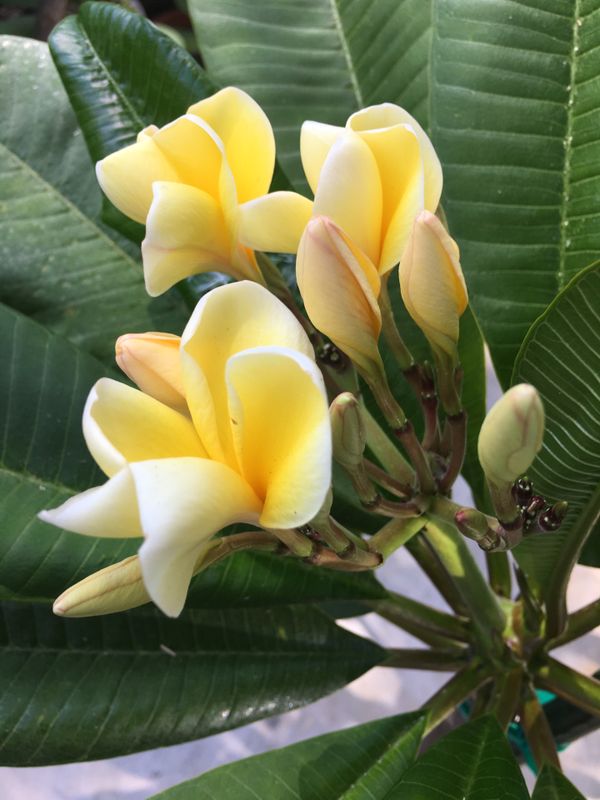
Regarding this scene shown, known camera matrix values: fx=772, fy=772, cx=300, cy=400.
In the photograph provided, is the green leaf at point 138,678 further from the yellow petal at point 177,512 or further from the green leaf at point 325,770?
the yellow petal at point 177,512

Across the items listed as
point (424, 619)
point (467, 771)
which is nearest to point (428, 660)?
point (424, 619)

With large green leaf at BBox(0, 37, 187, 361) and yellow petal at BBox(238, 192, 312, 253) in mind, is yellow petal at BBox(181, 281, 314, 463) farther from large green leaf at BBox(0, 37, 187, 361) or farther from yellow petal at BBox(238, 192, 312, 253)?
large green leaf at BBox(0, 37, 187, 361)

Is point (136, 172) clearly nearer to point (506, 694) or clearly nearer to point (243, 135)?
point (243, 135)

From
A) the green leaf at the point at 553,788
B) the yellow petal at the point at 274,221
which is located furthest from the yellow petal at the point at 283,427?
the green leaf at the point at 553,788

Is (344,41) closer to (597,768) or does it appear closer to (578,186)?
(578,186)

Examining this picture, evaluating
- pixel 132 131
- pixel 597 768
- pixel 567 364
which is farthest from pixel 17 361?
pixel 597 768

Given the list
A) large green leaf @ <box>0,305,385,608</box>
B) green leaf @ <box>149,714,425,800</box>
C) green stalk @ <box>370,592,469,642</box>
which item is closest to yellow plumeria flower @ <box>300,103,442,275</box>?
large green leaf @ <box>0,305,385,608</box>

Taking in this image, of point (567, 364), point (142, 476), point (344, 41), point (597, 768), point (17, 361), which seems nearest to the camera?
point (142, 476)
